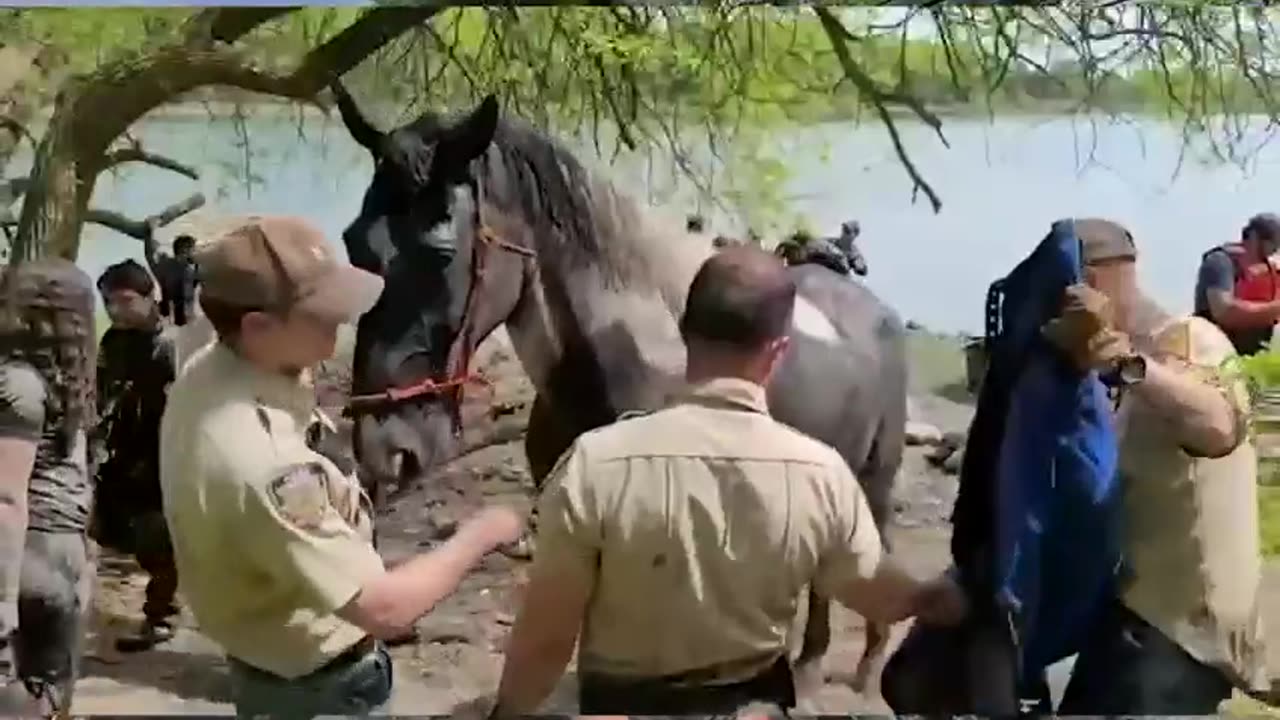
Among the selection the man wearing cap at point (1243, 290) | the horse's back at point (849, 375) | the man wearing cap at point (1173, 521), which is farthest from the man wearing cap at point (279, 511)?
the man wearing cap at point (1243, 290)

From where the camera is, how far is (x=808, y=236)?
1.66 meters

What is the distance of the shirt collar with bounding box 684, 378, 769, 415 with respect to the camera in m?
1.56

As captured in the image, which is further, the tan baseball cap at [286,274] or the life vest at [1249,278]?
the life vest at [1249,278]

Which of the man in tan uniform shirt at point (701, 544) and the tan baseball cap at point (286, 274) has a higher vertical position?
the tan baseball cap at point (286, 274)

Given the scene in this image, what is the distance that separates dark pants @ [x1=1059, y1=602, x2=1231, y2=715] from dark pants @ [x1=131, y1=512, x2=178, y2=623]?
1013 millimetres

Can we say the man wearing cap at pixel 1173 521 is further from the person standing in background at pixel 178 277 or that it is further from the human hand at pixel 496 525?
the person standing in background at pixel 178 277

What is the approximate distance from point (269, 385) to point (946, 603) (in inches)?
31.0

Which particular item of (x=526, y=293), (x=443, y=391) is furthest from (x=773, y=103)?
(x=443, y=391)

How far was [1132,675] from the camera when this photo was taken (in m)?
1.65

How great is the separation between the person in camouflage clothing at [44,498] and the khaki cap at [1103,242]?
113 cm

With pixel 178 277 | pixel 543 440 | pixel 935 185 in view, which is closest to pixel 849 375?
pixel 935 185

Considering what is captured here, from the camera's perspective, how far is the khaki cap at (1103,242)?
1.65 meters

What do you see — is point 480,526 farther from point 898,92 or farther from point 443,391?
point 898,92

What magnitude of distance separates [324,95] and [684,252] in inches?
17.7
